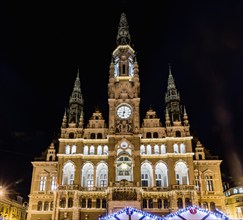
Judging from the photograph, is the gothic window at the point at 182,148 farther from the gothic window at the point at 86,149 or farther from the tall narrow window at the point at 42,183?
the tall narrow window at the point at 42,183

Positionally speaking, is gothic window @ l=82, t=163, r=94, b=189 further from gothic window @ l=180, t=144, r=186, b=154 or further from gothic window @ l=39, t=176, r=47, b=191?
gothic window @ l=180, t=144, r=186, b=154

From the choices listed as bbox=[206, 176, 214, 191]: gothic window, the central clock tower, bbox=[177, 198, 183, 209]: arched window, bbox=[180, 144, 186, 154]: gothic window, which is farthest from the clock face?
bbox=[206, 176, 214, 191]: gothic window

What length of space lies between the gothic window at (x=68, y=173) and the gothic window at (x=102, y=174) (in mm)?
5531

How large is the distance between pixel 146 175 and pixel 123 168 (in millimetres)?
5686

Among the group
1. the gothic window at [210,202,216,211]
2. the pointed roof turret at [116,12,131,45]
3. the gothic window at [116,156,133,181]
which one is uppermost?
the pointed roof turret at [116,12,131,45]

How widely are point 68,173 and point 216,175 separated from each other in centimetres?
3213

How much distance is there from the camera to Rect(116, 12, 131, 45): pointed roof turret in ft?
257

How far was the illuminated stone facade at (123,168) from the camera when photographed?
57.9m

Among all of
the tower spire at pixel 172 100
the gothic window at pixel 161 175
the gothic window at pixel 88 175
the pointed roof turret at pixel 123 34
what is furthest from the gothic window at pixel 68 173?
the pointed roof turret at pixel 123 34

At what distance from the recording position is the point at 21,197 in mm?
82188

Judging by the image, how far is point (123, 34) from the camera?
7981cm

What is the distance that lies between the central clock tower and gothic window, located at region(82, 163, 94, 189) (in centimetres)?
917

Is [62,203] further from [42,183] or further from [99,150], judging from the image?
[99,150]

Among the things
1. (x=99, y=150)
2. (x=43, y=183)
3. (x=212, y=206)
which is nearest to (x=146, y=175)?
(x=99, y=150)
